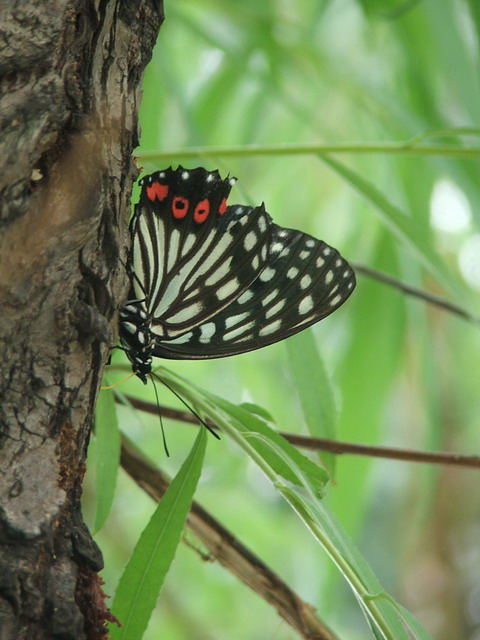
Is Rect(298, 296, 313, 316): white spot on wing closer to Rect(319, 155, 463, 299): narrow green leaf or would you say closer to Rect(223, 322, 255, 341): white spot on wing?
Rect(223, 322, 255, 341): white spot on wing

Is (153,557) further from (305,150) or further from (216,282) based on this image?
(305,150)

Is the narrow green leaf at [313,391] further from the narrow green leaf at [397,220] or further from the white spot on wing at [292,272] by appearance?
the narrow green leaf at [397,220]

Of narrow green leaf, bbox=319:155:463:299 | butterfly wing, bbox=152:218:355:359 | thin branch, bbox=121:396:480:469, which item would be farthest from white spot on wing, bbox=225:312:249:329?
narrow green leaf, bbox=319:155:463:299

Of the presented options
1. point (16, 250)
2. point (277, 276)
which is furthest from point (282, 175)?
point (16, 250)

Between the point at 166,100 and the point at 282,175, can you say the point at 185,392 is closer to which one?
the point at 166,100

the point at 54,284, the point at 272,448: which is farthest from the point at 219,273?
the point at 54,284

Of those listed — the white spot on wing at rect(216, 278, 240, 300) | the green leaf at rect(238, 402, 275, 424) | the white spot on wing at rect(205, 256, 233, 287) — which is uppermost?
the white spot on wing at rect(205, 256, 233, 287)

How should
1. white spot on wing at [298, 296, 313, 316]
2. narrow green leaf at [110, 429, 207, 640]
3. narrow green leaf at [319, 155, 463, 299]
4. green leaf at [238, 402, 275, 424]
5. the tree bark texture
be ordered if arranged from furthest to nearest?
narrow green leaf at [319, 155, 463, 299] < white spot on wing at [298, 296, 313, 316] < green leaf at [238, 402, 275, 424] < narrow green leaf at [110, 429, 207, 640] < the tree bark texture
